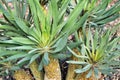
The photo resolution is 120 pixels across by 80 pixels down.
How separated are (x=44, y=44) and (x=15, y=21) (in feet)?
0.57

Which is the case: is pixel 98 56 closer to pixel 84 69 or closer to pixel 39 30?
pixel 84 69

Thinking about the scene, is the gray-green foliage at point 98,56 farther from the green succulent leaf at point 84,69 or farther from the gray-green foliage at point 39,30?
the gray-green foliage at point 39,30

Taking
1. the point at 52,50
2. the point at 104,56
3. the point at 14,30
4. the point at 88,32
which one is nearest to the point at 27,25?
the point at 14,30

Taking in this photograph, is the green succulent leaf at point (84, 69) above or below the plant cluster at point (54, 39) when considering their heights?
below

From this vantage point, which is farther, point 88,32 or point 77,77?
point 77,77

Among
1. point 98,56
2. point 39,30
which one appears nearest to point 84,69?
point 98,56

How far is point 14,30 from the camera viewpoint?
161cm

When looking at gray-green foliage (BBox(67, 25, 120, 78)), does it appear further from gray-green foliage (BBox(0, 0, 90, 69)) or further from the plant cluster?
gray-green foliage (BBox(0, 0, 90, 69))

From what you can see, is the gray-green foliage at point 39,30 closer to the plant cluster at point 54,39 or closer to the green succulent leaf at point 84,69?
the plant cluster at point 54,39

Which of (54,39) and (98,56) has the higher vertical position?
(54,39)

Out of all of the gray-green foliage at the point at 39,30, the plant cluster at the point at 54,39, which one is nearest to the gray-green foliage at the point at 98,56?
the plant cluster at the point at 54,39

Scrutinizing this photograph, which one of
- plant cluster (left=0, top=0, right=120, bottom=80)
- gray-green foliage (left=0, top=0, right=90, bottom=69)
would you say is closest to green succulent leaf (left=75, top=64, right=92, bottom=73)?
plant cluster (left=0, top=0, right=120, bottom=80)

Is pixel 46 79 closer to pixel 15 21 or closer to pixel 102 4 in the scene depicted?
pixel 15 21

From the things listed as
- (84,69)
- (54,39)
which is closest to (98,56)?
(84,69)
